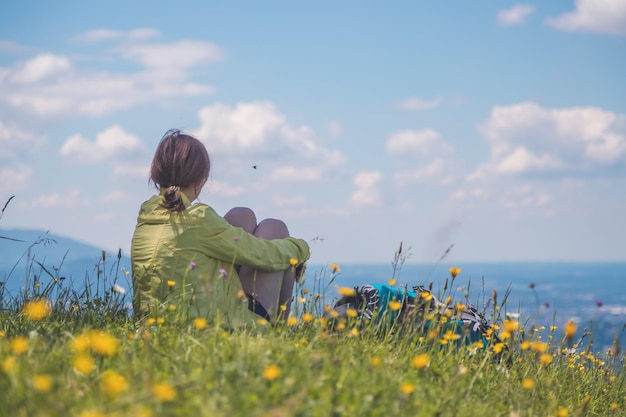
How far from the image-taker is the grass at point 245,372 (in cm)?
266

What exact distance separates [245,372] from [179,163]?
2.32 m

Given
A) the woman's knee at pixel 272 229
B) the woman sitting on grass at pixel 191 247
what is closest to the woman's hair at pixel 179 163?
the woman sitting on grass at pixel 191 247

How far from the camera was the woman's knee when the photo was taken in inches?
212

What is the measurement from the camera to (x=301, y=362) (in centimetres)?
335

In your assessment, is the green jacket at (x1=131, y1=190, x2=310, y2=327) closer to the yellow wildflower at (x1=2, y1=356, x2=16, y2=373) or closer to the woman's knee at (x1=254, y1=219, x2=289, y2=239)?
the woman's knee at (x1=254, y1=219, x2=289, y2=239)

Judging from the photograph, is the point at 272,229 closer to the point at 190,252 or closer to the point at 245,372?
the point at 190,252

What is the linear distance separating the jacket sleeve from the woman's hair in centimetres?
30

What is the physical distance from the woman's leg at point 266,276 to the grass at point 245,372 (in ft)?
0.55

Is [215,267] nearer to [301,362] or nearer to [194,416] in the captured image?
[301,362]

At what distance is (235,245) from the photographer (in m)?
4.88

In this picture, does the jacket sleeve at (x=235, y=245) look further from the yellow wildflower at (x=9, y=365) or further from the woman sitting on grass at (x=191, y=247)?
→ the yellow wildflower at (x=9, y=365)

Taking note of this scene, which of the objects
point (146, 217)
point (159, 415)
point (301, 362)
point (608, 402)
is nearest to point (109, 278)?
point (146, 217)

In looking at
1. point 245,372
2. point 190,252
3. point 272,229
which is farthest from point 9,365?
point 272,229

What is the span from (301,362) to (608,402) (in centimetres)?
315
